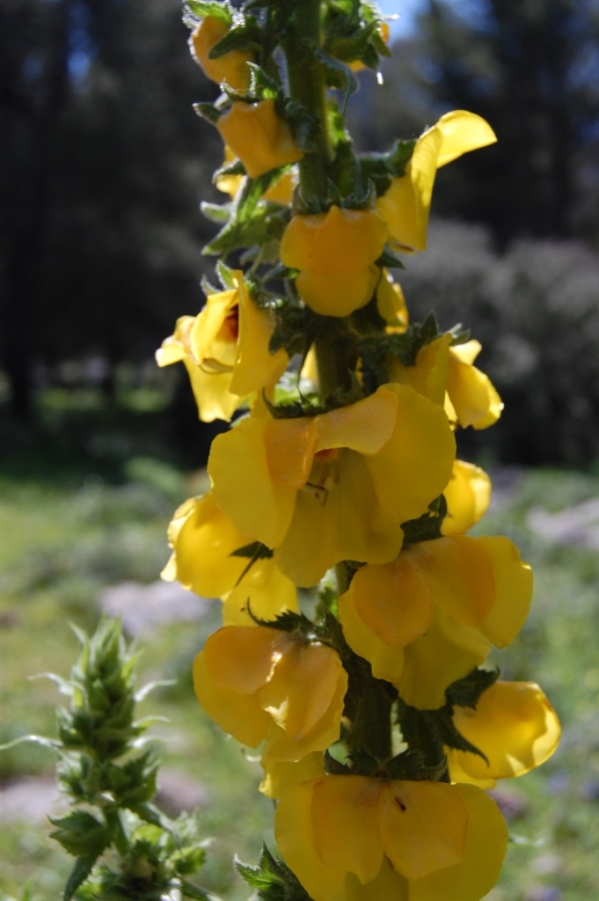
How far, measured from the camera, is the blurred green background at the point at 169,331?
4.16 meters

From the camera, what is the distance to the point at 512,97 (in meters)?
Answer: 24.4

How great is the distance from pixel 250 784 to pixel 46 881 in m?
1.09

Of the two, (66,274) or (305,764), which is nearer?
(305,764)

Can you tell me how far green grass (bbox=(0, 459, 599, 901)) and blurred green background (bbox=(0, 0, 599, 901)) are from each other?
0.06ft

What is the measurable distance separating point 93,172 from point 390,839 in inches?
675

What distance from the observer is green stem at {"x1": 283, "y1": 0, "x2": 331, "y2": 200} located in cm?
111

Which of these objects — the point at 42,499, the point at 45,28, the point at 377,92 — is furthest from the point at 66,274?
the point at 377,92

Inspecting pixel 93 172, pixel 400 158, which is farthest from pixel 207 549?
pixel 93 172

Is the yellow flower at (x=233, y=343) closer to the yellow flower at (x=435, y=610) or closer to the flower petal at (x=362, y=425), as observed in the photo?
the flower petal at (x=362, y=425)

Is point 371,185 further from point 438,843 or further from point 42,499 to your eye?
point 42,499

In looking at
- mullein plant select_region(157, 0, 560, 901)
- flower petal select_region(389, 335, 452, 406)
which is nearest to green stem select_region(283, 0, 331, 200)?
mullein plant select_region(157, 0, 560, 901)

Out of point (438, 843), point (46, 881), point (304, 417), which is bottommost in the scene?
point (46, 881)

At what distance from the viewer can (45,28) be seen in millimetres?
15953

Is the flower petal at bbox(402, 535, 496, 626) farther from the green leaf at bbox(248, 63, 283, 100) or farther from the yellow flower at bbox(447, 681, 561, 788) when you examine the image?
the green leaf at bbox(248, 63, 283, 100)
